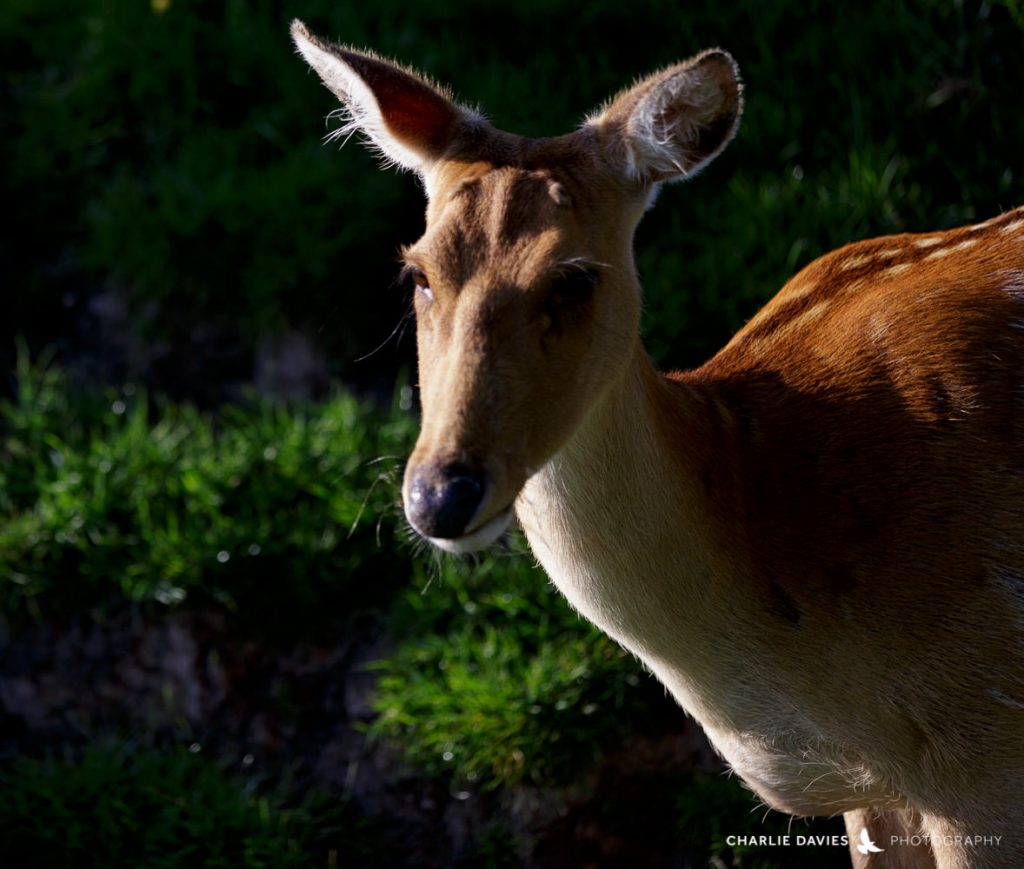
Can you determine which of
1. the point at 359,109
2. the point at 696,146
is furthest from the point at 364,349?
the point at 696,146

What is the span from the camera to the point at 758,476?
315cm

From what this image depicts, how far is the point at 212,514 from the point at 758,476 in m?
2.41

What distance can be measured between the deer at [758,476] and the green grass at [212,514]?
1.84 m

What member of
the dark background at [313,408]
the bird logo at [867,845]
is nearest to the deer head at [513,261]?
the dark background at [313,408]

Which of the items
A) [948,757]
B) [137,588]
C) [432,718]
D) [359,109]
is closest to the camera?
[948,757]

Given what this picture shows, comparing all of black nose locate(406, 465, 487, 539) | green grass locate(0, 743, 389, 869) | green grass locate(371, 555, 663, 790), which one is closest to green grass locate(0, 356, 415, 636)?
green grass locate(371, 555, 663, 790)

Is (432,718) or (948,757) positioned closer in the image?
(948,757)

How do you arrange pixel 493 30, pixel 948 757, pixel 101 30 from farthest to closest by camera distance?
pixel 101 30
pixel 493 30
pixel 948 757

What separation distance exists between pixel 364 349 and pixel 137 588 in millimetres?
1253

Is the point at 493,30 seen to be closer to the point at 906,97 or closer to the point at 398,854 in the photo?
the point at 906,97

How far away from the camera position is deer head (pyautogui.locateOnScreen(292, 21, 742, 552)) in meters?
2.59

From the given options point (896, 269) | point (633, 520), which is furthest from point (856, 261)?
point (633, 520)

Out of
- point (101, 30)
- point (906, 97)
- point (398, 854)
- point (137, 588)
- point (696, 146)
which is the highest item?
point (696, 146)

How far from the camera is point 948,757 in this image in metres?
2.96
